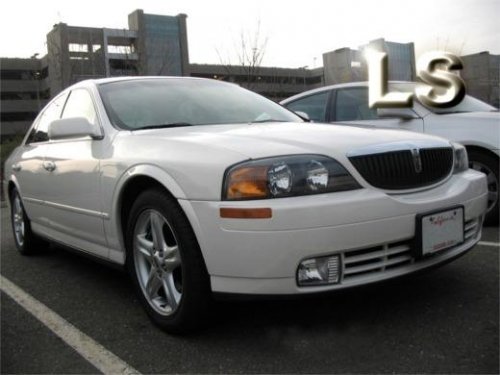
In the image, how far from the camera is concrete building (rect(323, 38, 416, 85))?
12.9m

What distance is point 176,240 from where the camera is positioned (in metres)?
2.64

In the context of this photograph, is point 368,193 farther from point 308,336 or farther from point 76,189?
point 76,189

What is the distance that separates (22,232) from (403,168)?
363 cm

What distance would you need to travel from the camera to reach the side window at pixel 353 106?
5419 millimetres

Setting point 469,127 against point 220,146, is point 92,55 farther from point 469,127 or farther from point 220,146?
point 220,146

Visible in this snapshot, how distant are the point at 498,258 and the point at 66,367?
9.20 feet

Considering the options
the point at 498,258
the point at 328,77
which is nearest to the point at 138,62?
the point at 328,77

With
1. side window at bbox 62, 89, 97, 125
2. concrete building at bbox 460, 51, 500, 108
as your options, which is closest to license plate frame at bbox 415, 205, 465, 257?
side window at bbox 62, 89, 97, 125

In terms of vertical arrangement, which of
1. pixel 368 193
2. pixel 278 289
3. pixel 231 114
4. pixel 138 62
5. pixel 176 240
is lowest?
pixel 278 289

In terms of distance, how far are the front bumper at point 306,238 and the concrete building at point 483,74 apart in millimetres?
12728

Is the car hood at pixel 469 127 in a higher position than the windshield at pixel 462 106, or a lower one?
lower

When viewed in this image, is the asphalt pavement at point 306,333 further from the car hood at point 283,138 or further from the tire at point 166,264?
the car hood at point 283,138

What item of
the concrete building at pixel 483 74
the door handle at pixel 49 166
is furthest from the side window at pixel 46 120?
the concrete building at pixel 483 74

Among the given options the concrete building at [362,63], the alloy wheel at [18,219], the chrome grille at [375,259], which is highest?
the concrete building at [362,63]
